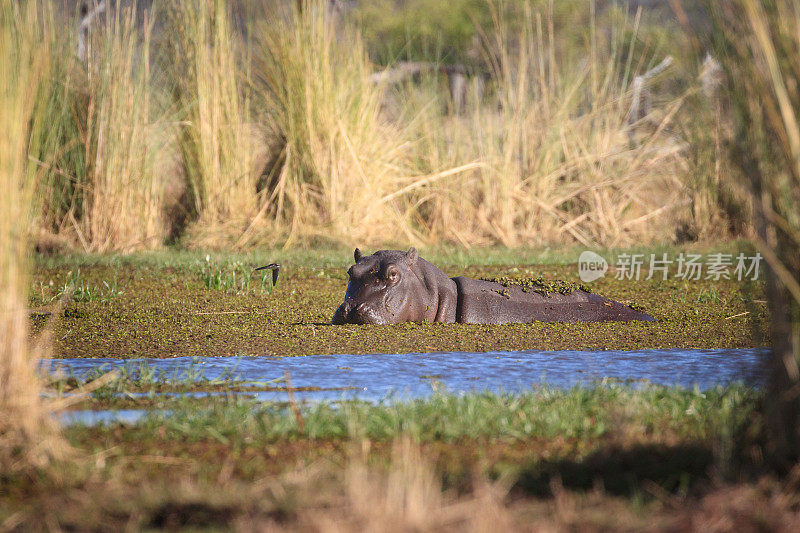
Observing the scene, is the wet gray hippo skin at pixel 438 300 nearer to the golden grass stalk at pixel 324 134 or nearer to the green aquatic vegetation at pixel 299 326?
the green aquatic vegetation at pixel 299 326

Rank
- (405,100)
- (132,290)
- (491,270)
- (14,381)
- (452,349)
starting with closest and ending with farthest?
(14,381), (452,349), (132,290), (491,270), (405,100)

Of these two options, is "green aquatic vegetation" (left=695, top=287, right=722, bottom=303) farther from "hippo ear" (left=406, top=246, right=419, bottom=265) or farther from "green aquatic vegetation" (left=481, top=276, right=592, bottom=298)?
"hippo ear" (left=406, top=246, right=419, bottom=265)

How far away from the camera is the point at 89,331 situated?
203 inches

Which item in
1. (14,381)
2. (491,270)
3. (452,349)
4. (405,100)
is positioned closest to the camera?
(14,381)

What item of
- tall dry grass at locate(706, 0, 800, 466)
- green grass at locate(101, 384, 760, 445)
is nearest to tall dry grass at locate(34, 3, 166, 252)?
green grass at locate(101, 384, 760, 445)

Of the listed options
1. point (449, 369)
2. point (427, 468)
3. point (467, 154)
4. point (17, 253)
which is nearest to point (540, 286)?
point (449, 369)

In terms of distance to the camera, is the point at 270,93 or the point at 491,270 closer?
the point at 491,270

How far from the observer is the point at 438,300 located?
550 centimetres

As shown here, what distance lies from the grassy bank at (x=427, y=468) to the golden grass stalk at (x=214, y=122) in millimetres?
5877

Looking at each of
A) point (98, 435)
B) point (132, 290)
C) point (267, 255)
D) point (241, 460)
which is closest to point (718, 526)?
point (241, 460)

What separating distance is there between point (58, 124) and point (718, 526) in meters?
7.25

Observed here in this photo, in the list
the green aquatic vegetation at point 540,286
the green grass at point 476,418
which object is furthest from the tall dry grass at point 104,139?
the green grass at point 476,418

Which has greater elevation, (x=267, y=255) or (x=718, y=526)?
(x=267, y=255)

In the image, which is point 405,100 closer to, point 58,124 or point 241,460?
point 58,124
